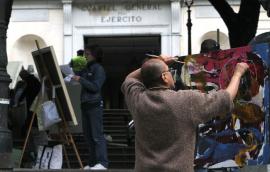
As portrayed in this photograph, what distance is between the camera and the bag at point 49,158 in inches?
400

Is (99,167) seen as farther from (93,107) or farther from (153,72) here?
(153,72)

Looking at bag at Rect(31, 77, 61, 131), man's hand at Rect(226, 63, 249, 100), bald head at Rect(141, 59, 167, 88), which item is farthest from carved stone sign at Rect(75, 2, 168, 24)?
bald head at Rect(141, 59, 167, 88)

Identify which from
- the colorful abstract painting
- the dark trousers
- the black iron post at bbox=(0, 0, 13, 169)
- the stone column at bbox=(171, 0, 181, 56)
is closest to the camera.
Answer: the colorful abstract painting

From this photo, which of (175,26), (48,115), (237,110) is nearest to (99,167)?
(48,115)

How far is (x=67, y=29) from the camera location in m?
26.7

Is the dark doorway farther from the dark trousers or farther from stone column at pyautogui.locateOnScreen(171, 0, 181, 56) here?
the dark trousers

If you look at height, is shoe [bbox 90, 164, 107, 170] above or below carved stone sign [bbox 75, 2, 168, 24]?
below

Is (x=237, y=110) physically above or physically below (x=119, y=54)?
below

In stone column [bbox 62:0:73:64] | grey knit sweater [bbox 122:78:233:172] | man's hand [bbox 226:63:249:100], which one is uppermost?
stone column [bbox 62:0:73:64]

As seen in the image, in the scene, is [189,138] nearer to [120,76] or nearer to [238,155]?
[238,155]

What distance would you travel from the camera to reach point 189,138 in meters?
4.36

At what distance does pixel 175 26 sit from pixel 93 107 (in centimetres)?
1739

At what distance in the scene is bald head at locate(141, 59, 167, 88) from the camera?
4.46 m

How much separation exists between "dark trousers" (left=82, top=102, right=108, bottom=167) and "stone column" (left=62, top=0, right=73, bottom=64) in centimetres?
1719
